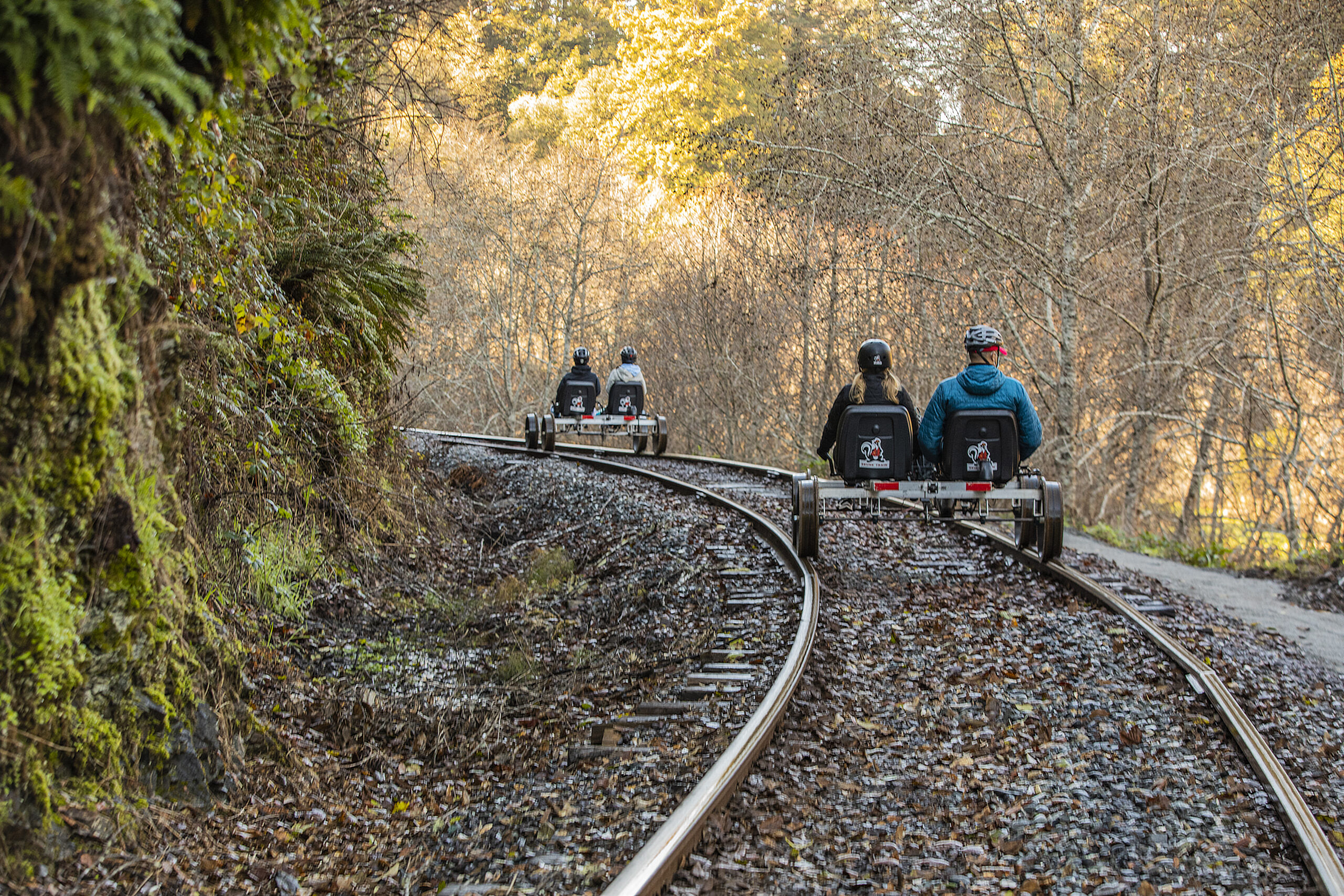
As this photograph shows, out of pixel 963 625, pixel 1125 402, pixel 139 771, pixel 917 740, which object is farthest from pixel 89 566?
pixel 1125 402

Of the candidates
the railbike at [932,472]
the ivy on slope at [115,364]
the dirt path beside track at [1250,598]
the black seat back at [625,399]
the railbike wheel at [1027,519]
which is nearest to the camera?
the ivy on slope at [115,364]

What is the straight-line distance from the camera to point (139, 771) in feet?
12.6

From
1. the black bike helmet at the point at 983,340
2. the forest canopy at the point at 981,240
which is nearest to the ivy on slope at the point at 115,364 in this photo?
the forest canopy at the point at 981,240

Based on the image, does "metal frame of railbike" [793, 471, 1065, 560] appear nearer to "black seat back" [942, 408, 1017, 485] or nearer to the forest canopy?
"black seat back" [942, 408, 1017, 485]

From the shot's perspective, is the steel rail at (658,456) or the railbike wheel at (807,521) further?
the steel rail at (658,456)

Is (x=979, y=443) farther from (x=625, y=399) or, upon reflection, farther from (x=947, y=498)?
(x=625, y=399)

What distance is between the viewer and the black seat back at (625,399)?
61.5ft

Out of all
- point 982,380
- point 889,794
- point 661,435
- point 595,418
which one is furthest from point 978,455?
point 661,435

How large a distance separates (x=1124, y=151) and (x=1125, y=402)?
5.75m

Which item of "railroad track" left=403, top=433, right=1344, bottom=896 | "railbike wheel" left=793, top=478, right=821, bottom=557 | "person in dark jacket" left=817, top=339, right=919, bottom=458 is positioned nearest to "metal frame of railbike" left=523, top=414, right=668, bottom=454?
"railbike wheel" left=793, top=478, right=821, bottom=557

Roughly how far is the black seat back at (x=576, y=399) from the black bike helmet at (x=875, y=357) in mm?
10148

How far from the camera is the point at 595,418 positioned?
18484 millimetres

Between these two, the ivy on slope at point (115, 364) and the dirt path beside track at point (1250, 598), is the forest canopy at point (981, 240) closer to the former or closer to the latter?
the dirt path beside track at point (1250, 598)

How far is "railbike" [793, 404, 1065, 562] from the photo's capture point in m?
8.63
